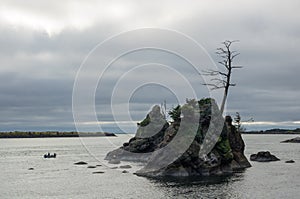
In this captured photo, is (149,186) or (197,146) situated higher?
(197,146)

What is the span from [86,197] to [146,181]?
54.6ft

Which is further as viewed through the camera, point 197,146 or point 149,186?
point 197,146

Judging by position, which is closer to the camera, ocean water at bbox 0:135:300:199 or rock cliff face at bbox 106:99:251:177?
ocean water at bbox 0:135:300:199

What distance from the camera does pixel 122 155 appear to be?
14100cm

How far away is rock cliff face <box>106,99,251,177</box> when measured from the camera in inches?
3425

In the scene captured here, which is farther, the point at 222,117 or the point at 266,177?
the point at 222,117

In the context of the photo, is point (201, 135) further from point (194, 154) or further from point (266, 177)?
point (266, 177)

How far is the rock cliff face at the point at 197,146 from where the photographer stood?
8700 cm

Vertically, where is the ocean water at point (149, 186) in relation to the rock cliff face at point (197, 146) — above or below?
below

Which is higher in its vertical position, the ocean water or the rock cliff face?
the rock cliff face

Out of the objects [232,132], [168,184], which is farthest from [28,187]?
[232,132]

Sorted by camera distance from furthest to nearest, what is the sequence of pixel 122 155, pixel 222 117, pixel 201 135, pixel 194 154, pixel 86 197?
pixel 122 155 < pixel 222 117 < pixel 201 135 < pixel 194 154 < pixel 86 197

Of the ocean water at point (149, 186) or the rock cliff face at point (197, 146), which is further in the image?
the rock cliff face at point (197, 146)

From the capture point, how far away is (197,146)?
89188mm
